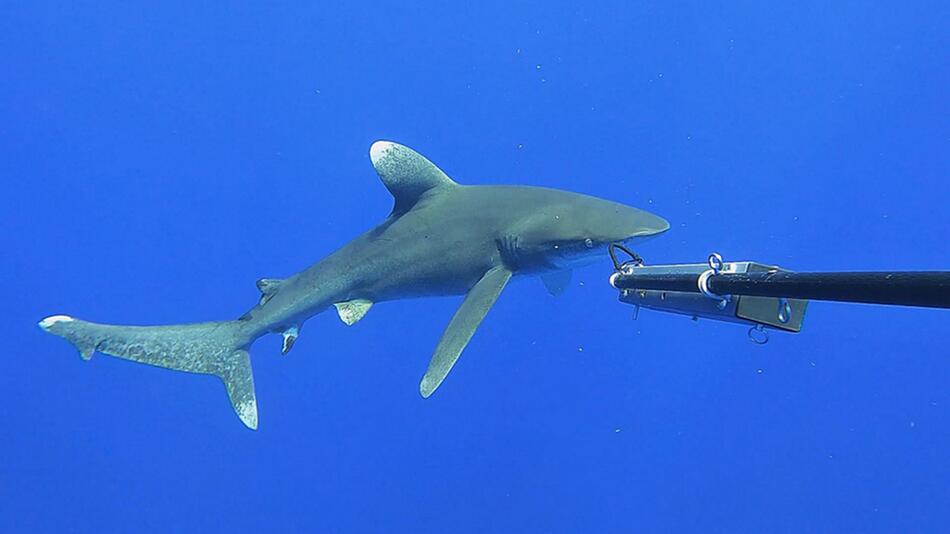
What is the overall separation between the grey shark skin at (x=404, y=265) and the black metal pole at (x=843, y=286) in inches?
68.4

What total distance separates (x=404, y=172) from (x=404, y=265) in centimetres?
56

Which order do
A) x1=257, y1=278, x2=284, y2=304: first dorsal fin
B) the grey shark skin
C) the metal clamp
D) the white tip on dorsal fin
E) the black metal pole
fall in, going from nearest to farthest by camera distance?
the black metal pole < the metal clamp < the grey shark skin < the white tip on dorsal fin < x1=257, y1=278, x2=284, y2=304: first dorsal fin

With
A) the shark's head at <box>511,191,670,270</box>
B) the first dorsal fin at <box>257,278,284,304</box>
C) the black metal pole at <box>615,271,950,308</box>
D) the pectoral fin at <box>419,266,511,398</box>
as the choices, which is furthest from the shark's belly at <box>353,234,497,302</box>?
the black metal pole at <box>615,271,950,308</box>

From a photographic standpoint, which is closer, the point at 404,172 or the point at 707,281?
the point at 707,281

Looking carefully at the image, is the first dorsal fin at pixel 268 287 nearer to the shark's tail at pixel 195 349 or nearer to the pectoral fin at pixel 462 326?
the shark's tail at pixel 195 349

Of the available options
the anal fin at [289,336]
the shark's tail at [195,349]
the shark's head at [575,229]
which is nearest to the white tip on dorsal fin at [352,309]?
the anal fin at [289,336]

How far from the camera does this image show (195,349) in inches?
182

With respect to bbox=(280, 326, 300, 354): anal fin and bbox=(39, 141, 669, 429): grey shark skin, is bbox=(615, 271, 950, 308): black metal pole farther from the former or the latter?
bbox=(280, 326, 300, 354): anal fin

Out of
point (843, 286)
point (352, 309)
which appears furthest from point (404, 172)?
point (843, 286)

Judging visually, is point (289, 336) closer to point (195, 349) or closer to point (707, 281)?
point (195, 349)

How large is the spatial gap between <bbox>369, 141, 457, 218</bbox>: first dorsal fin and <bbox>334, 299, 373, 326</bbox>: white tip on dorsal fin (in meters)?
0.68

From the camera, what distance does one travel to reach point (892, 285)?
56.6 inches

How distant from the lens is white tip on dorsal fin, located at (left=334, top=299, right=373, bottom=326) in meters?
4.59

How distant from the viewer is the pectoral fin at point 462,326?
3.61 metres
